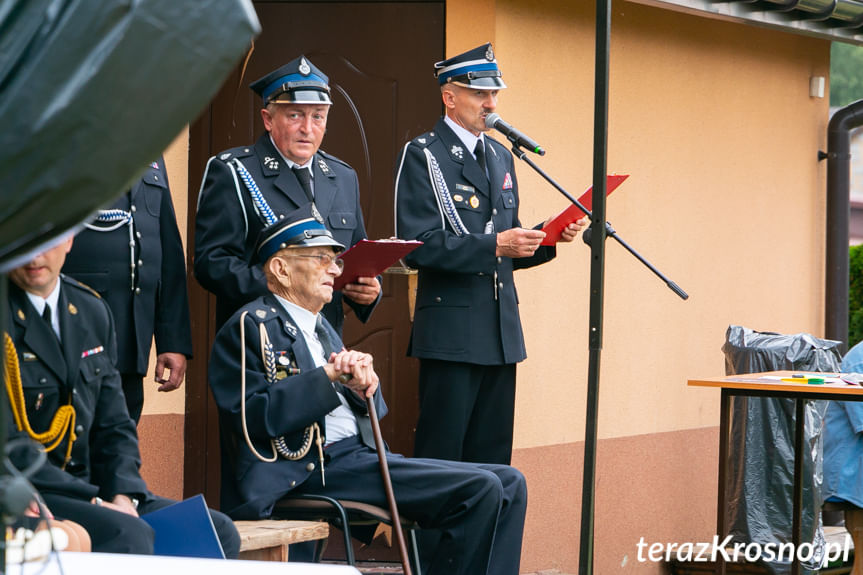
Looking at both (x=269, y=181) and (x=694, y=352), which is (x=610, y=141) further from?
(x=269, y=181)

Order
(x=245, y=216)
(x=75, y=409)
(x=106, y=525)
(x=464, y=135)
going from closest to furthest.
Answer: (x=106, y=525) < (x=75, y=409) < (x=245, y=216) < (x=464, y=135)

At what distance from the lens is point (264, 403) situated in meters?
3.99

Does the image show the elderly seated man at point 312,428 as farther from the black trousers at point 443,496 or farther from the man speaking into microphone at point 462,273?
the man speaking into microphone at point 462,273

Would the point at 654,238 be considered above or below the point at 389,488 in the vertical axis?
above

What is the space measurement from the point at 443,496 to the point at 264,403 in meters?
0.64

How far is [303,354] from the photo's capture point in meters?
4.18

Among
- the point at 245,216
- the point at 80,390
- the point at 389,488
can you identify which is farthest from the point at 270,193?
the point at 80,390

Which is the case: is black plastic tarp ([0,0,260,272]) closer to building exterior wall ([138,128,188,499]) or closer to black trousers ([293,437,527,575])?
black trousers ([293,437,527,575])

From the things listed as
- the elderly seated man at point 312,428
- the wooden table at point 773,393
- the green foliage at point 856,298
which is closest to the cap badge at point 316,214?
the elderly seated man at point 312,428

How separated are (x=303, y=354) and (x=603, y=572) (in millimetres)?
3205

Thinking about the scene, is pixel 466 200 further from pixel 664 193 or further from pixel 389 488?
pixel 664 193

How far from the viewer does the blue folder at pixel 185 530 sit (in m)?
3.16

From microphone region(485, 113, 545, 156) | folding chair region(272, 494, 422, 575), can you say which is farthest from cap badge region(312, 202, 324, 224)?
folding chair region(272, 494, 422, 575)

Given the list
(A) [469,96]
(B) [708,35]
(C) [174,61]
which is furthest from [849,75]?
(C) [174,61]
